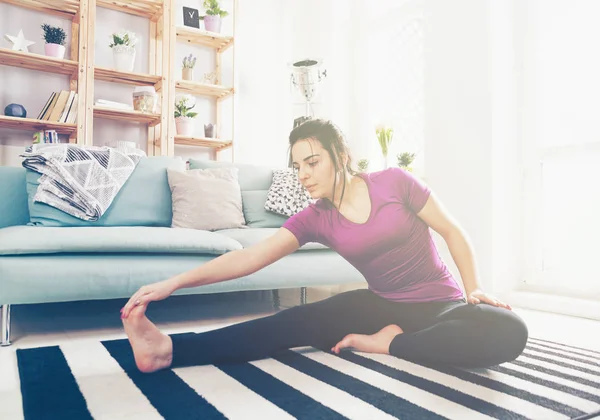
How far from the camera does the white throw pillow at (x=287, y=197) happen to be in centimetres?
272

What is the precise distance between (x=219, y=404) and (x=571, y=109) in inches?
108

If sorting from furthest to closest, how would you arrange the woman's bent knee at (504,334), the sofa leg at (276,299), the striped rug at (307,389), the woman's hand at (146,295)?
1. the sofa leg at (276,299)
2. the woman's bent knee at (504,334)
3. the woman's hand at (146,295)
4. the striped rug at (307,389)

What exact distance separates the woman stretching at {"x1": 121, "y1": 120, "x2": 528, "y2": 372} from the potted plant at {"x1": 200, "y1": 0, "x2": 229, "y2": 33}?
127 inches

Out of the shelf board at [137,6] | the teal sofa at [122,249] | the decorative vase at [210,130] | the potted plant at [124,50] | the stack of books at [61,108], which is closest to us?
the teal sofa at [122,249]

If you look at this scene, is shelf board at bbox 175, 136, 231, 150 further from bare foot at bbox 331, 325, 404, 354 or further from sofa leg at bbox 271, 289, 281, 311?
bare foot at bbox 331, 325, 404, 354

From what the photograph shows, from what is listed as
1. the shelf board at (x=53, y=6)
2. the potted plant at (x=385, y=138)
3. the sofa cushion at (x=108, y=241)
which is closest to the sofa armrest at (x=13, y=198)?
the sofa cushion at (x=108, y=241)

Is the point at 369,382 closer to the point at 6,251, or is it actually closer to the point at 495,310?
the point at 495,310

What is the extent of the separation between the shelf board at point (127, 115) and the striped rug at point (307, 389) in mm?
2565

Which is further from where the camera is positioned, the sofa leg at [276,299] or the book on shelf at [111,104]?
the book on shelf at [111,104]

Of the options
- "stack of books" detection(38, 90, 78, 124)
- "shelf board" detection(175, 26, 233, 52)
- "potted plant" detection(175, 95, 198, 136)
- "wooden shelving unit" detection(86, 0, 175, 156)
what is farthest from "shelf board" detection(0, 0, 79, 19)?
"potted plant" detection(175, 95, 198, 136)

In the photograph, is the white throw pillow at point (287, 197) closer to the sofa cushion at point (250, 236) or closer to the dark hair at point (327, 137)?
the sofa cushion at point (250, 236)

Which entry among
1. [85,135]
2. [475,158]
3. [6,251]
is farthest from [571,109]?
[85,135]

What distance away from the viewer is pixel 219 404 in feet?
Answer: 3.47

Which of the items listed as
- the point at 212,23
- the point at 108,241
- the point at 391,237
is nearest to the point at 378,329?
the point at 391,237
